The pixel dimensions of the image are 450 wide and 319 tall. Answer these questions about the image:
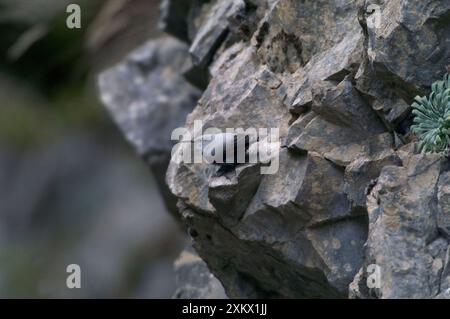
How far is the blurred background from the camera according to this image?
1098 cm

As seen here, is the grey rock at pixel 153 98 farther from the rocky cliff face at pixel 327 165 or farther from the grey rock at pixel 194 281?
the rocky cliff face at pixel 327 165

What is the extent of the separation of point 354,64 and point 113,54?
6.15 meters

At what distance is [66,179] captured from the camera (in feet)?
39.0

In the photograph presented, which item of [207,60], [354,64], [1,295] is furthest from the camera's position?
[1,295]

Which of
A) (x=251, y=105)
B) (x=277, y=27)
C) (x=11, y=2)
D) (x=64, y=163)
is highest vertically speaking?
(x=11, y=2)

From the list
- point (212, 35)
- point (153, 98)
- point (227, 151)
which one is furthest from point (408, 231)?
point (153, 98)

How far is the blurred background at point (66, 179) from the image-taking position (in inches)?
432

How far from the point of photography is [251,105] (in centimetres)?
452

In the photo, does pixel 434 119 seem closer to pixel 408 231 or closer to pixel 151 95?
pixel 408 231

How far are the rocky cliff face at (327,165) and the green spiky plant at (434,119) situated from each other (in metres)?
0.06

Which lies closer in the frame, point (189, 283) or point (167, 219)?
point (189, 283)

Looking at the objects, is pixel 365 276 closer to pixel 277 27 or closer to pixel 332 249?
pixel 332 249

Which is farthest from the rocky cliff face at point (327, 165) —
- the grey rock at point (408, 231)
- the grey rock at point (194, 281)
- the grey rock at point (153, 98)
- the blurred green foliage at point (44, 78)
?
the blurred green foliage at point (44, 78)
